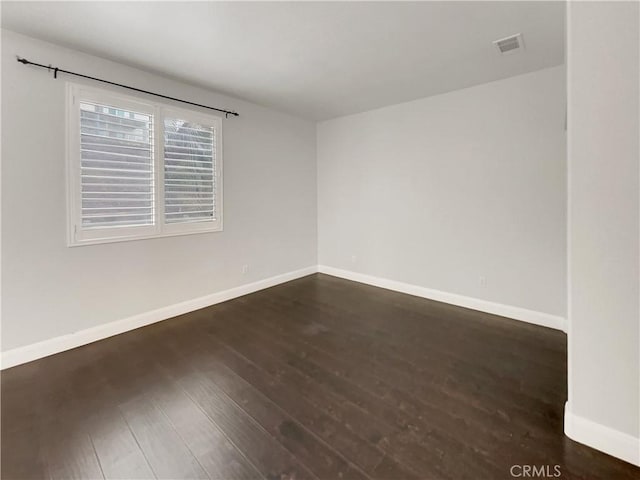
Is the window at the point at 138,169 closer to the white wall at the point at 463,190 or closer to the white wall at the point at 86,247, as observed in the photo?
the white wall at the point at 86,247

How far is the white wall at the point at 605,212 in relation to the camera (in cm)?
143

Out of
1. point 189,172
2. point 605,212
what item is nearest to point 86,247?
point 189,172

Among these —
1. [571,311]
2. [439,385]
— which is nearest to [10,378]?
[439,385]

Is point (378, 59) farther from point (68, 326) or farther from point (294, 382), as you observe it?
point (68, 326)

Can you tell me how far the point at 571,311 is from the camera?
1.62 metres

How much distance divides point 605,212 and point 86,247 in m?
3.85

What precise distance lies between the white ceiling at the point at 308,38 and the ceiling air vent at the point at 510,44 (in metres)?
0.05

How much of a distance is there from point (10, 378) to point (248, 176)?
302 centimetres

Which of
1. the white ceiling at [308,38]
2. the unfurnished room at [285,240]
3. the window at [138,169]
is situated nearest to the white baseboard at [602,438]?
the unfurnished room at [285,240]

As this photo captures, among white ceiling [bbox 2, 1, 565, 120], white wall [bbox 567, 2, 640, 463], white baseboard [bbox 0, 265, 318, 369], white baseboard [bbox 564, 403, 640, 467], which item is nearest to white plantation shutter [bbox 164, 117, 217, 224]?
white ceiling [bbox 2, 1, 565, 120]

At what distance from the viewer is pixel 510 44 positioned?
2.48m

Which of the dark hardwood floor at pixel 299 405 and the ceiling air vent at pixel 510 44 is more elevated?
the ceiling air vent at pixel 510 44

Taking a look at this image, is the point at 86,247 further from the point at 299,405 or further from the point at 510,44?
the point at 510,44

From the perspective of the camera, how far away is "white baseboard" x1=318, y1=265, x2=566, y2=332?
3121 mm
